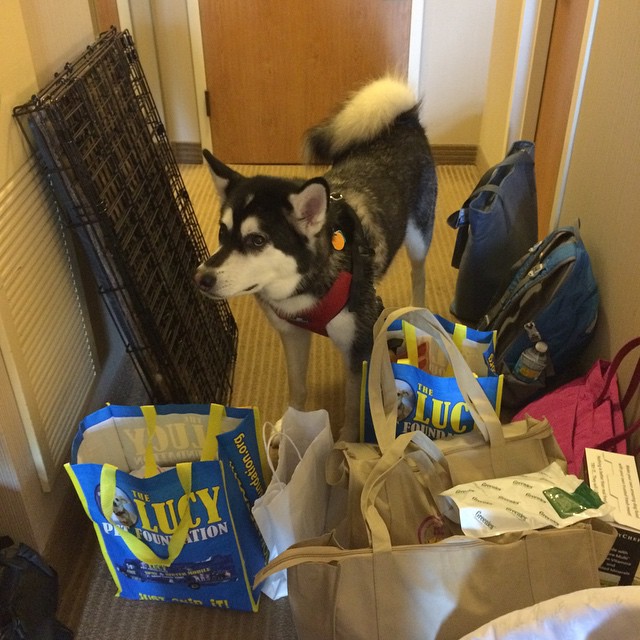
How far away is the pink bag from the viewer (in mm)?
1304

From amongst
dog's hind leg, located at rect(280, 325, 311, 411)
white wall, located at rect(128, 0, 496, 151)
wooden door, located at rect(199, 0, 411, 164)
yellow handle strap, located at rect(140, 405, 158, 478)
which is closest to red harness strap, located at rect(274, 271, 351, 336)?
dog's hind leg, located at rect(280, 325, 311, 411)

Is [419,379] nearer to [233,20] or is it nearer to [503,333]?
[503,333]

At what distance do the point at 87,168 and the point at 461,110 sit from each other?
2.56 m

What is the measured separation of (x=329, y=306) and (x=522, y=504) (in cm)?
67

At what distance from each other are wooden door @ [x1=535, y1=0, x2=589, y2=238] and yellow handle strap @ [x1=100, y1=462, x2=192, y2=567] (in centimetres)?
174

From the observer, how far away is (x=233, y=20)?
3.26 metres

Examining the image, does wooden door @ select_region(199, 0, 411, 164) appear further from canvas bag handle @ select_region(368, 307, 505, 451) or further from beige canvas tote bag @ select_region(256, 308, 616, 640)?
beige canvas tote bag @ select_region(256, 308, 616, 640)

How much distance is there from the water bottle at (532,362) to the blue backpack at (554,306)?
2 cm

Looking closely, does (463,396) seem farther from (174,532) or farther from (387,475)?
(174,532)

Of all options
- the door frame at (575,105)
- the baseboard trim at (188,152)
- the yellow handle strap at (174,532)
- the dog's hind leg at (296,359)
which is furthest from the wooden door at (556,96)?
the baseboard trim at (188,152)

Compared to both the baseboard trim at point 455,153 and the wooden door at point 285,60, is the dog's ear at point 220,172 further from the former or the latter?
the baseboard trim at point 455,153

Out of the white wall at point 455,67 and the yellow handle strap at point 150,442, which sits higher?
the white wall at point 455,67

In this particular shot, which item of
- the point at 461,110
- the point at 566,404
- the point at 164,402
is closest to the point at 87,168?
the point at 164,402

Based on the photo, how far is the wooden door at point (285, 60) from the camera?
325cm
